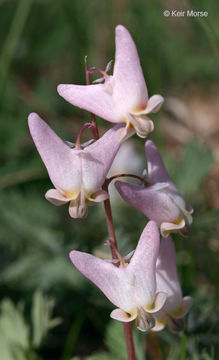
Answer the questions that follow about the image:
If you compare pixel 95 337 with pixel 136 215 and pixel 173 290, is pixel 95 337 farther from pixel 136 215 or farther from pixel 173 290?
pixel 173 290

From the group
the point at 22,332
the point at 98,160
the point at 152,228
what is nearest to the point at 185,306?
the point at 152,228

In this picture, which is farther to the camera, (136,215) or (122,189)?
(136,215)

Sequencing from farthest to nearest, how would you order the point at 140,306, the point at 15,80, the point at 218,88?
1. the point at 218,88
2. the point at 15,80
3. the point at 140,306

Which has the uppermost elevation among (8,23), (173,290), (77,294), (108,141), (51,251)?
(8,23)

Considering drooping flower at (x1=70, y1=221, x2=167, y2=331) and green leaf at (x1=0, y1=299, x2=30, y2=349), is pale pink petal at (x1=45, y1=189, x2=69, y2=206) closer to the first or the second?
drooping flower at (x1=70, y1=221, x2=167, y2=331)

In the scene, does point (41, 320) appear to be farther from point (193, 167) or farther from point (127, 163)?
point (127, 163)

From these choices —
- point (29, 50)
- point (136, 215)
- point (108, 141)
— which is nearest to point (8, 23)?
point (29, 50)

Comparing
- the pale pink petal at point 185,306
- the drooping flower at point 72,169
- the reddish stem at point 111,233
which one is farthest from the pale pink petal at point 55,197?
the pale pink petal at point 185,306

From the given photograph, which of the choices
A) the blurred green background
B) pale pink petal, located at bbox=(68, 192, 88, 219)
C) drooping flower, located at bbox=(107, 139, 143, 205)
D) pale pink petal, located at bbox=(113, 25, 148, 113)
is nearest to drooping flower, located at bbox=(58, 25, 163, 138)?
pale pink petal, located at bbox=(113, 25, 148, 113)
